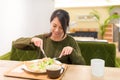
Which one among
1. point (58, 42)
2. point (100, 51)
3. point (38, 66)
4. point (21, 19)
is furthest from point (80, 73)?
point (21, 19)

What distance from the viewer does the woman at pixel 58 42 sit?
64.5 inches

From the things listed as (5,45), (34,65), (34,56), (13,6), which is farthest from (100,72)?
(13,6)

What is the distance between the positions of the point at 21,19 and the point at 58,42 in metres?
2.15

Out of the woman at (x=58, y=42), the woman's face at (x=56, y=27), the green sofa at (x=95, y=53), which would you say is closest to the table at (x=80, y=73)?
the woman at (x=58, y=42)

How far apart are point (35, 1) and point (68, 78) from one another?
309 cm

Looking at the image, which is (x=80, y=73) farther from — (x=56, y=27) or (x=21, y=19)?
(x=21, y=19)

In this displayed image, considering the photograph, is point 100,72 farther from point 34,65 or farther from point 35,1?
point 35,1

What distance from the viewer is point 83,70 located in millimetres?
1391

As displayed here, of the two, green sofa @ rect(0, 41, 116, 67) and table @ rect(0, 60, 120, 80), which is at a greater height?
table @ rect(0, 60, 120, 80)

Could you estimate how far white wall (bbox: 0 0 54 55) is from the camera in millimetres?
3162

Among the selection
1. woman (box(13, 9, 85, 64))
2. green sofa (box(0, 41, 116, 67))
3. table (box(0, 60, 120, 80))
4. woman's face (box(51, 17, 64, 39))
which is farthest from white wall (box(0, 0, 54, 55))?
table (box(0, 60, 120, 80))

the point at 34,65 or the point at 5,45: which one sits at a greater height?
the point at 34,65

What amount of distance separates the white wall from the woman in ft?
4.84

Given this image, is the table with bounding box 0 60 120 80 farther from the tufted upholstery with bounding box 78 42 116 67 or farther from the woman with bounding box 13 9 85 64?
the tufted upholstery with bounding box 78 42 116 67
